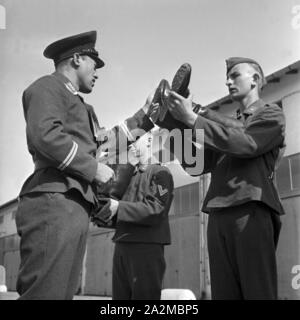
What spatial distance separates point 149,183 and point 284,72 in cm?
444

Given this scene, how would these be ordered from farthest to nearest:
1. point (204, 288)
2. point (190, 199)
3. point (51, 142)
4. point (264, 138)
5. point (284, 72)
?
point (190, 199)
point (204, 288)
point (284, 72)
point (264, 138)
point (51, 142)

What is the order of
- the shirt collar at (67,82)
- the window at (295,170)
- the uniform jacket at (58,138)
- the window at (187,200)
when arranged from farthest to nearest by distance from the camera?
the window at (187,200), the window at (295,170), the shirt collar at (67,82), the uniform jacket at (58,138)

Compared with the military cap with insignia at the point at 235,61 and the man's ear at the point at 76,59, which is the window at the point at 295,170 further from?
the man's ear at the point at 76,59

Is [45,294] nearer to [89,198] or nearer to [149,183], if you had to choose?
[89,198]

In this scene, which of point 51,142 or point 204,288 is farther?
point 204,288

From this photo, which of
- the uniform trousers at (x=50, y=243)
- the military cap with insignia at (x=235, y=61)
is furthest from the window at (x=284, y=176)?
the uniform trousers at (x=50, y=243)

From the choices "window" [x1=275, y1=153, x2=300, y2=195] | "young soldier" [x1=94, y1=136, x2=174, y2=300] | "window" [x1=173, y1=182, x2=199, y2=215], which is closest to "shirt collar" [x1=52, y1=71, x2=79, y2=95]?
"young soldier" [x1=94, y1=136, x2=174, y2=300]

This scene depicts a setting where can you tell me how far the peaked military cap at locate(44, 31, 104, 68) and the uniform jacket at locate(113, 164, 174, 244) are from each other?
1.16 metres

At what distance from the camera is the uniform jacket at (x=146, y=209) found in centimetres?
311

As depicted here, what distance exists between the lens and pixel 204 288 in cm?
876

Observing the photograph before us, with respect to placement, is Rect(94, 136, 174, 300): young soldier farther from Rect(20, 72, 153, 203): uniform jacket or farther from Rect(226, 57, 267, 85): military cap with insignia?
Rect(226, 57, 267, 85): military cap with insignia

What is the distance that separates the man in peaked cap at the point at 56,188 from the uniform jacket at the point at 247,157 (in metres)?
0.68
